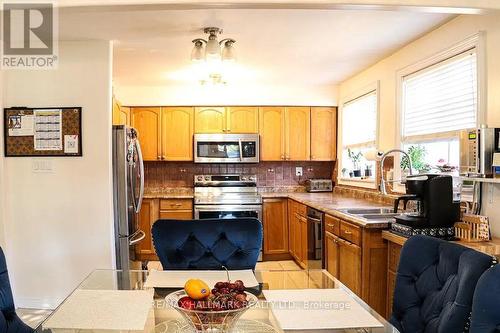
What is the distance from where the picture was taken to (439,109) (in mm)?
3145

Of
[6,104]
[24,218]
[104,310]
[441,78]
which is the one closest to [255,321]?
[104,310]

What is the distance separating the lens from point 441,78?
3.12 metres

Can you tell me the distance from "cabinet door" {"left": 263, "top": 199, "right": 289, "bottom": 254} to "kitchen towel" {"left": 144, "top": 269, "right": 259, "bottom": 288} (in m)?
3.26

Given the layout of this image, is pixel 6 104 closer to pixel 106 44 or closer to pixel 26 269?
pixel 106 44

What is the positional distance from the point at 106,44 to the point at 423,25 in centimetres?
262

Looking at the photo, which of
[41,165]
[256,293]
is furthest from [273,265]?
[256,293]

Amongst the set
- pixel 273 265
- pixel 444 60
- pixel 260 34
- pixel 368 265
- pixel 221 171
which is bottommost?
pixel 273 265

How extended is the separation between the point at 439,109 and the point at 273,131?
259cm

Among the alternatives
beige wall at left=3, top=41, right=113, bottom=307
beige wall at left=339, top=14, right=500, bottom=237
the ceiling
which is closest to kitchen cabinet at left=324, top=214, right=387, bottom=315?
beige wall at left=339, top=14, right=500, bottom=237

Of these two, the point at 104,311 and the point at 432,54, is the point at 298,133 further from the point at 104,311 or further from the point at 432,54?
the point at 104,311

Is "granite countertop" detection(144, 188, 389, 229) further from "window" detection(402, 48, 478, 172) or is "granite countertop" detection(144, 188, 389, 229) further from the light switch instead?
the light switch

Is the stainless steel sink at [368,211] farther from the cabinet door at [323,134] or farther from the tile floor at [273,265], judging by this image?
the cabinet door at [323,134]

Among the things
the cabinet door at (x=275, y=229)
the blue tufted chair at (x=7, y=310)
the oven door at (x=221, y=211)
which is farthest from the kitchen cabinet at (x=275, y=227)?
the blue tufted chair at (x=7, y=310)

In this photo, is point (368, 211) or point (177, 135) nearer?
point (368, 211)
